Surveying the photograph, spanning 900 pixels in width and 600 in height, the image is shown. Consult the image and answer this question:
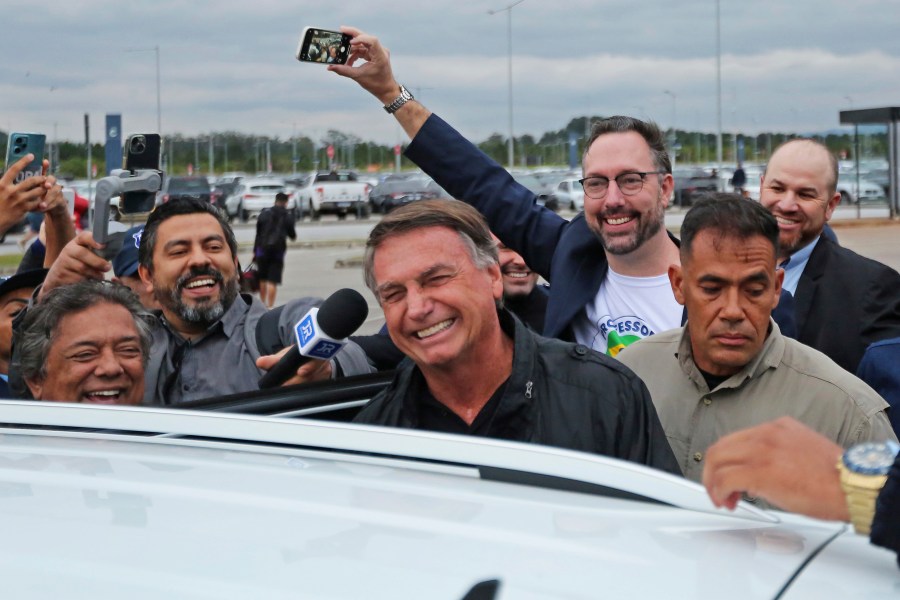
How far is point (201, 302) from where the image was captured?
392 centimetres

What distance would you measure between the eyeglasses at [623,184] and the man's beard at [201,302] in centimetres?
129

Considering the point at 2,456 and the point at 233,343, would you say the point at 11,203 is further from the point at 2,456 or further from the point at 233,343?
the point at 2,456

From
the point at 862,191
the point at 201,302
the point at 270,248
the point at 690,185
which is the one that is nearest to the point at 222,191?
the point at 690,185

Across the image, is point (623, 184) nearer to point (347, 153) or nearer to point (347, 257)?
point (347, 257)

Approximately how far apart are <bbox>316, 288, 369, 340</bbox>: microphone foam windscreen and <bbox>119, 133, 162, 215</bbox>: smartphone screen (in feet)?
4.70

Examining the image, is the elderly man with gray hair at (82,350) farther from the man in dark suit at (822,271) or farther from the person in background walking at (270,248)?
the person in background walking at (270,248)

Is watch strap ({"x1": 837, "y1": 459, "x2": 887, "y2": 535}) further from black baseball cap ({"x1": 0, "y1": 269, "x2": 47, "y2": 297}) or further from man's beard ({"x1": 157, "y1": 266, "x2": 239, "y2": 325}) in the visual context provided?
black baseball cap ({"x1": 0, "y1": 269, "x2": 47, "y2": 297})

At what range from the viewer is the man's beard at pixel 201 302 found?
12.8ft

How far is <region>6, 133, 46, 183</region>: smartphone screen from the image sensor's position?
4.14 m

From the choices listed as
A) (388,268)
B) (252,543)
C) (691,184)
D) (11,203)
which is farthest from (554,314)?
(691,184)

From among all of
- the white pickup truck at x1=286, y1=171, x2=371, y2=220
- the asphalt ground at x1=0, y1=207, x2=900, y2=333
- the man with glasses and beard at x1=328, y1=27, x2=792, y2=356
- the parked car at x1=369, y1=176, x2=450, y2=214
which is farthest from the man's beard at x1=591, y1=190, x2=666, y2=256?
the white pickup truck at x1=286, y1=171, x2=371, y2=220

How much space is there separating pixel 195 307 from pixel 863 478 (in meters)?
2.86

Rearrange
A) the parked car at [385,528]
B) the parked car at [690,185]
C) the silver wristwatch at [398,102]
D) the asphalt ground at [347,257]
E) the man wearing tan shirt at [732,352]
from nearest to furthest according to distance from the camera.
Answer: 1. the parked car at [385,528]
2. the man wearing tan shirt at [732,352]
3. the silver wristwatch at [398,102]
4. the asphalt ground at [347,257]
5. the parked car at [690,185]

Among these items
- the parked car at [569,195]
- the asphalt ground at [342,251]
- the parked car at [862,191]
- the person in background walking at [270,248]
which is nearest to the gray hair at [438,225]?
the asphalt ground at [342,251]
